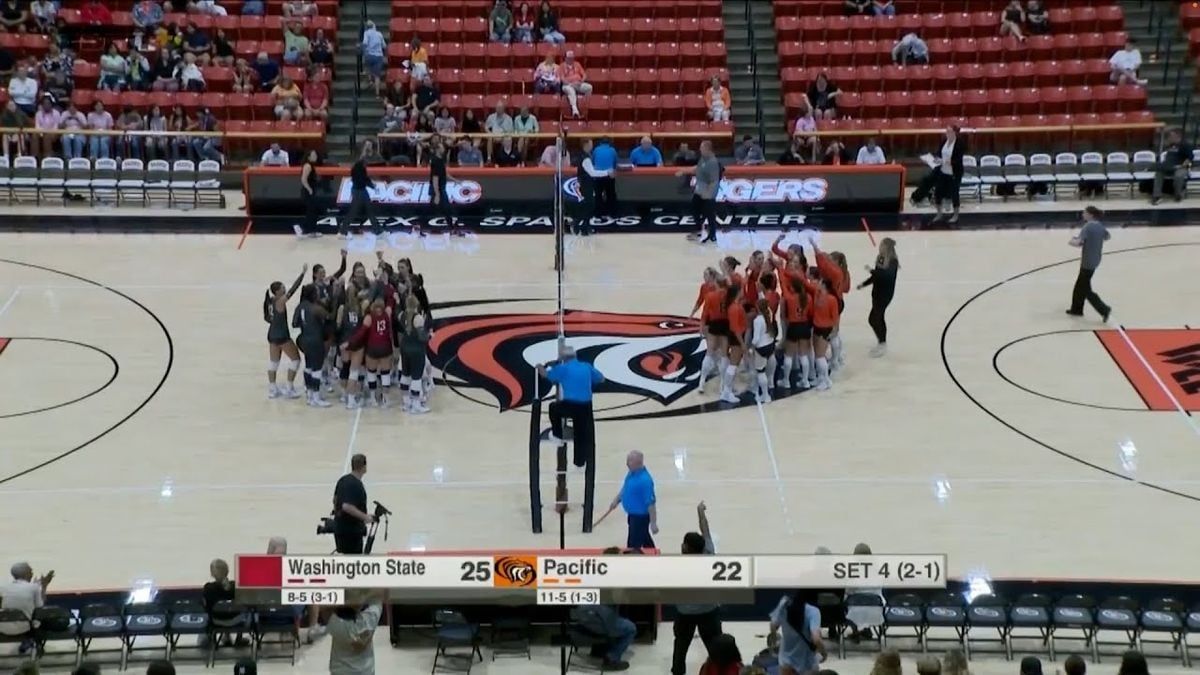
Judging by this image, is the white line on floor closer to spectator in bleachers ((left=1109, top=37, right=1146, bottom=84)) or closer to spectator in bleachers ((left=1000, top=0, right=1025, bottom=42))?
spectator in bleachers ((left=1109, top=37, right=1146, bottom=84))

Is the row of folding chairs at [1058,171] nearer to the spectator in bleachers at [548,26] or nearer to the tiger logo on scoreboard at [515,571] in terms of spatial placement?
the spectator in bleachers at [548,26]

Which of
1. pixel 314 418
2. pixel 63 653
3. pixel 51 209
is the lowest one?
pixel 63 653

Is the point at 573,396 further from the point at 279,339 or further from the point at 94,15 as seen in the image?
the point at 94,15

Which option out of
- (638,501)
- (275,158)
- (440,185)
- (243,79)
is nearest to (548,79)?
(440,185)

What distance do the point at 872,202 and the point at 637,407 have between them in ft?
29.8

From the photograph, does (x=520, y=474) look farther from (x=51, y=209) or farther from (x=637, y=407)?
(x=51, y=209)

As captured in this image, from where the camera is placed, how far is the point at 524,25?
1312 inches

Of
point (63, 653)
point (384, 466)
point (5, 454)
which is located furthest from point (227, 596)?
point (5, 454)

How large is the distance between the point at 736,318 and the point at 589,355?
8.25 ft

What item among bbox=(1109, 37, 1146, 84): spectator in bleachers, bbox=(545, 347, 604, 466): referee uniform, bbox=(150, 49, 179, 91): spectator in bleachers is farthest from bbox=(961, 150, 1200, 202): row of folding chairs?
bbox=(150, 49, 179, 91): spectator in bleachers

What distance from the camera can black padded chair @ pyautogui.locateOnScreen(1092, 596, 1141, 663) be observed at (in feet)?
51.9

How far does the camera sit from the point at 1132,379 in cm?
2253

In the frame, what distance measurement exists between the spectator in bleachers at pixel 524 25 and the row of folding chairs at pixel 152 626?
18541 millimetres

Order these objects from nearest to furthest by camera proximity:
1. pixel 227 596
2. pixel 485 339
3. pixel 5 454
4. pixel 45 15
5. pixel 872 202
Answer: pixel 227 596, pixel 5 454, pixel 485 339, pixel 872 202, pixel 45 15
